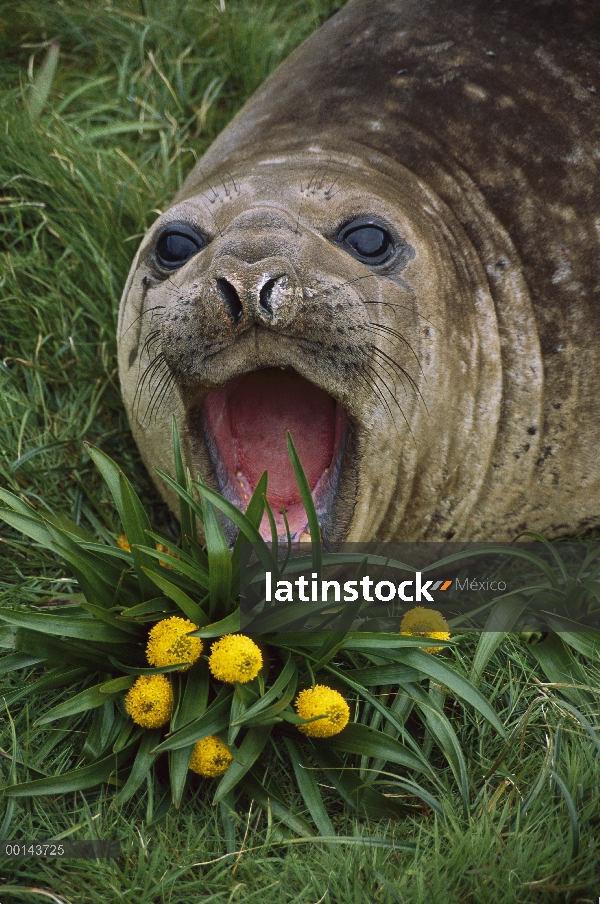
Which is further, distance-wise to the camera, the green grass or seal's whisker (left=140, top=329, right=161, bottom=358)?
seal's whisker (left=140, top=329, right=161, bottom=358)

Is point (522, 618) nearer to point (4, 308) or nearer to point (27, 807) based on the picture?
point (27, 807)

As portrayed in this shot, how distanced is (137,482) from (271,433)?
2.67 feet

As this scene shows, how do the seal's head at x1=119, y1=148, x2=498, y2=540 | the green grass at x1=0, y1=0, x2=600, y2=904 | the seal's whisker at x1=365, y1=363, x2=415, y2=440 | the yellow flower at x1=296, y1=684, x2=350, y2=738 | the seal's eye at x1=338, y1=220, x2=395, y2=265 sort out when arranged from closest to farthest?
the green grass at x1=0, y1=0, x2=600, y2=904, the yellow flower at x1=296, y1=684, x2=350, y2=738, the seal's head at x1=119, y1=148, x2=498, y2=540, the seal's whisker at x1=365, y1=363, x2=415, y2=440, the seal's eye at x1=338, y1=220, x2=395, y2=265

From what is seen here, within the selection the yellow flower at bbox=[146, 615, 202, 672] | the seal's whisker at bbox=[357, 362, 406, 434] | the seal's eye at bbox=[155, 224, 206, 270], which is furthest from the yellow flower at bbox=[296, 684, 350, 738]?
the seal's eye at bbox=[155, 224, 206, 270]

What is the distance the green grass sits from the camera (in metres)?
2.40

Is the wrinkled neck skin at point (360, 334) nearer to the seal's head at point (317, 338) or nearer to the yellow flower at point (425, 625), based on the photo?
the seal's head at point (317, 338)

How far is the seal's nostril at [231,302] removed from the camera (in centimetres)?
257

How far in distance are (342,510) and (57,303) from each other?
1622mm

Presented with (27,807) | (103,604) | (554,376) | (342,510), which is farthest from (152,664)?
(554,376)

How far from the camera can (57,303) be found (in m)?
3.94

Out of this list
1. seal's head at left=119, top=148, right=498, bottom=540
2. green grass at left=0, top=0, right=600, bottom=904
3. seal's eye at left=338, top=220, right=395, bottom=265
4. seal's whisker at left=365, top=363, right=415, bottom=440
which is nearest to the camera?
green grass at left=0, top=0, right=600, bottom=904

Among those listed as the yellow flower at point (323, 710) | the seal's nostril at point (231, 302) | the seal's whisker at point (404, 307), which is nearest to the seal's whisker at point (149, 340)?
the seal's nostril at point (231, 302)

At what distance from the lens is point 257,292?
2.53m

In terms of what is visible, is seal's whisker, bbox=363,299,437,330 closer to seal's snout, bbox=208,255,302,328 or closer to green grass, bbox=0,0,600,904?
seal's snout, bbox=208,255,302,328
